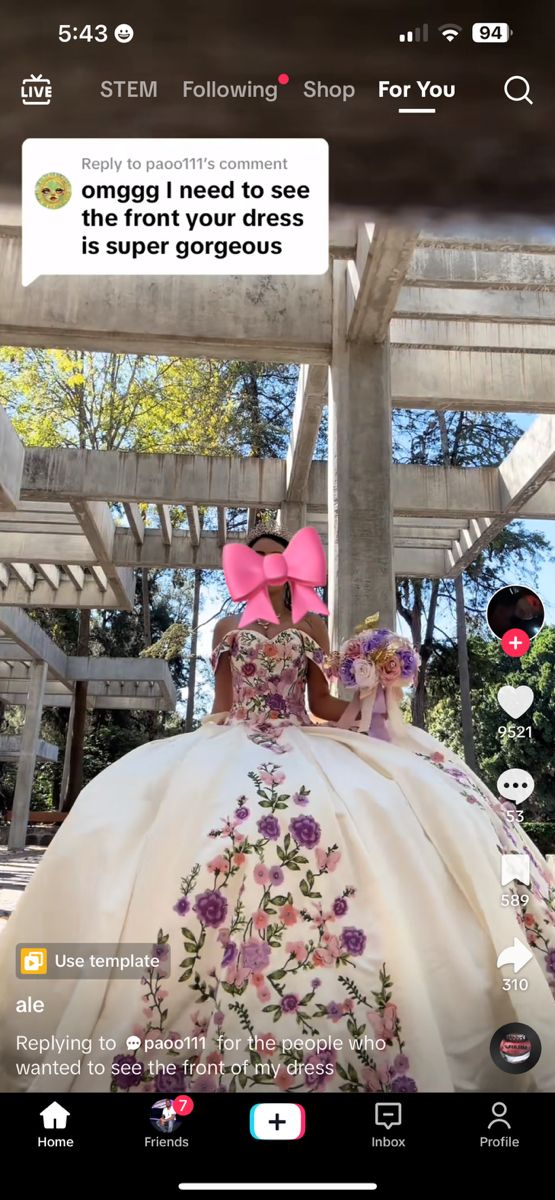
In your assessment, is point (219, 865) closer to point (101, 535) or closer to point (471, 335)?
point (471, 335)

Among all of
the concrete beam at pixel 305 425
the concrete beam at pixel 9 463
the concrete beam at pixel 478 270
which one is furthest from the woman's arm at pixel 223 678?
the concrete beam at pixel 9 463

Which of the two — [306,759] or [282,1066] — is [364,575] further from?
[282,1066]

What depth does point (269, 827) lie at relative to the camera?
67.7 inches

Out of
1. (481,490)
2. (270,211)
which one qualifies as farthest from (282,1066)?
(481,490)

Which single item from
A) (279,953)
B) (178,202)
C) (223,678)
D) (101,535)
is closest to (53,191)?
(178,202)

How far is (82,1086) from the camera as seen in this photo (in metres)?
1.00

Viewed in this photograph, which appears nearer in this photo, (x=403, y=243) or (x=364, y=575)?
(x=403, y=243)

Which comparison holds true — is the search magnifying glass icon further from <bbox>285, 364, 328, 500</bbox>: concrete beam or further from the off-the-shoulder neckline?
<bbox>285, 364, 328, 500</bbox>: concrete beam

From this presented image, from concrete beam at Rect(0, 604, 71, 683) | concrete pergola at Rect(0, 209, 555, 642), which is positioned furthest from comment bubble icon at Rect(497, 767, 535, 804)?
concrete beam at Rect(0, 604, 71, 683)

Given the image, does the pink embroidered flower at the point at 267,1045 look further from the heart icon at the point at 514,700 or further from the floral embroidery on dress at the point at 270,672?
the floral embroidery on dress at the point at 270,672

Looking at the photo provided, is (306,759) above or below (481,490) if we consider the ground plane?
below

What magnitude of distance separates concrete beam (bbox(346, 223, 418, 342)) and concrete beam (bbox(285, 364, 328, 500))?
842mm
